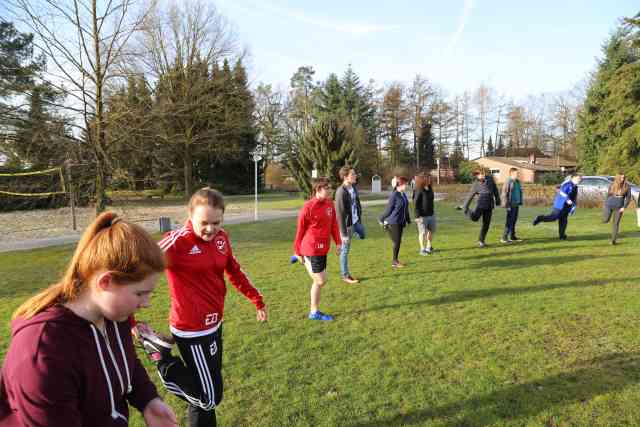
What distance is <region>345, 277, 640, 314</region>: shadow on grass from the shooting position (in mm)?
5762

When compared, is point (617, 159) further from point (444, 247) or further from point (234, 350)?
point (234, 350)

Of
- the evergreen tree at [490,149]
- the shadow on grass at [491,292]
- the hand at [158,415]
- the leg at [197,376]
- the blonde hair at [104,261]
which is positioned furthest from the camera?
the evergreen tree at [490,149]

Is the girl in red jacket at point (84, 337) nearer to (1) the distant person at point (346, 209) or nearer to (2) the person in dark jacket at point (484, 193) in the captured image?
(1) the distant person at point (346, 209)

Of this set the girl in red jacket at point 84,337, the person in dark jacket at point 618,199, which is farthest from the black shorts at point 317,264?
the person in dark jacket at point 618,199

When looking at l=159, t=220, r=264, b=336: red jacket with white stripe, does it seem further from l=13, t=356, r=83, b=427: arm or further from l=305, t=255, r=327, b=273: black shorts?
l=305, t=255, r=327, b=273: black shorts

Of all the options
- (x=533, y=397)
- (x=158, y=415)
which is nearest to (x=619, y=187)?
(x=533, y=397)

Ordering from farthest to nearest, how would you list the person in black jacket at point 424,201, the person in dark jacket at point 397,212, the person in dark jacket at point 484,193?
the person in dark jacket at point 484,193 → the person in black jacket at point 424,201 → the person in dark jacket at point 397,212

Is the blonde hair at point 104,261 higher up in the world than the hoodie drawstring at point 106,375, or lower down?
higher up

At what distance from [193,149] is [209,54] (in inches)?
305

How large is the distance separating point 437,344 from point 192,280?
3.04 meters

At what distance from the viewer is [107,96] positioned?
970 cm

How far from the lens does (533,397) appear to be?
131 inches

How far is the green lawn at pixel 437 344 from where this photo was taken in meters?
3.18

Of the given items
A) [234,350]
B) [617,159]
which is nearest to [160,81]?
[234,350]
